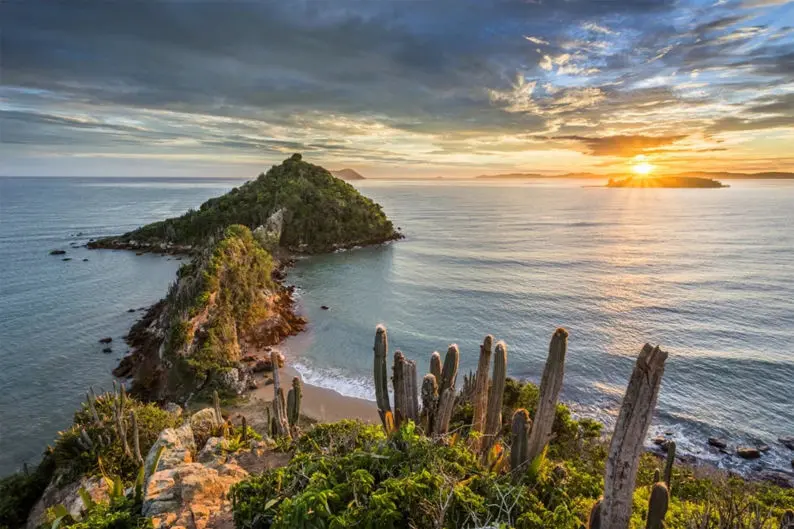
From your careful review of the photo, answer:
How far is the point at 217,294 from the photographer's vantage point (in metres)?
33.2

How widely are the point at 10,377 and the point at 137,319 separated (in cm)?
1106

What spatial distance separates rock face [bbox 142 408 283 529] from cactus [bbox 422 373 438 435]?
4.26 m

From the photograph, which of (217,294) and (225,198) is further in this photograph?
(225,198)

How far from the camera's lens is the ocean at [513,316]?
25.6m

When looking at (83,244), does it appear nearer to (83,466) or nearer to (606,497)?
(83,466)

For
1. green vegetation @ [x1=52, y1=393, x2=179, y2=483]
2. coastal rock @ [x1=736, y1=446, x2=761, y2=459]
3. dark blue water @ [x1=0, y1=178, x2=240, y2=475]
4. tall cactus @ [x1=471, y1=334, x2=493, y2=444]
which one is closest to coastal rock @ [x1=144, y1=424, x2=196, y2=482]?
green vegetation @ [x1=52, y1=393, x2=179, y2=483]

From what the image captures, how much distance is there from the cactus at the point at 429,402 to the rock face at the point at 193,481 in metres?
4.26

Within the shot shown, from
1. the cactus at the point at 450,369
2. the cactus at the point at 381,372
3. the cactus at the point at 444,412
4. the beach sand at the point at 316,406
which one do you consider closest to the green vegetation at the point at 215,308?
the beach sand at the point at 316,406

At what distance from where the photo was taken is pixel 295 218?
70.5m

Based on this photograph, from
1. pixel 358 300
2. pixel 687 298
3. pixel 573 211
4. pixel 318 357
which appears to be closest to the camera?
pixel 318 357

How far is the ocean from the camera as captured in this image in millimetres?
25609

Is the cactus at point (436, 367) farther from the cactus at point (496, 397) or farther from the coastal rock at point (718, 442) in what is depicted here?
the coastal rock at point (718, 442)

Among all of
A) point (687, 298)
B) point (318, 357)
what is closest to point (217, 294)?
point (318, 357)

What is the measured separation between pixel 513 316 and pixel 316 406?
21.2 meters
